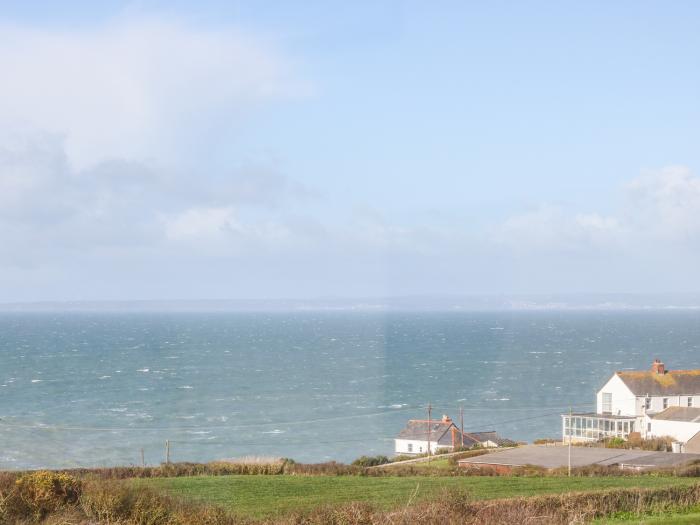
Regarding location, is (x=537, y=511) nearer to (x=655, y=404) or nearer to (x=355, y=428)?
(x=655, y=404)

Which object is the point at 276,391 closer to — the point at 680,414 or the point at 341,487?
the point at 680,414

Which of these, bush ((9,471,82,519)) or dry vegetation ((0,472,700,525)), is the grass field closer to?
dry vegetation ((0,472,700,525))

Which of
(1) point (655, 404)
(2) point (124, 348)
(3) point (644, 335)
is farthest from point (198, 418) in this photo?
(3) point (644, 335)

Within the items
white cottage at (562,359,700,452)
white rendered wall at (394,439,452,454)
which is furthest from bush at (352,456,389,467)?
Answer: white cottage at (562,359,700,452)

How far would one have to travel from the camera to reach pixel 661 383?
46688 mm

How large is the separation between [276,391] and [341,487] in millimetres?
63503

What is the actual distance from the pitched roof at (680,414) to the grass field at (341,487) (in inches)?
815

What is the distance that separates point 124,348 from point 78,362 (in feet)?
73.0

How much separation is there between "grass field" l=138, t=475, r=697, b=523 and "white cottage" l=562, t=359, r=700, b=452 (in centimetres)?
2371

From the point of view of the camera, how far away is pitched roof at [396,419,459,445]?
47.4 m

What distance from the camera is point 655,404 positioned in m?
45.8

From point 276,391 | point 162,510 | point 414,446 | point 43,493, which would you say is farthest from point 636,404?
point 276,391

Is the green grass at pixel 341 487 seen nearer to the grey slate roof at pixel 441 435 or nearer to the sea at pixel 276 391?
the grey slate roof at pixel 441 435

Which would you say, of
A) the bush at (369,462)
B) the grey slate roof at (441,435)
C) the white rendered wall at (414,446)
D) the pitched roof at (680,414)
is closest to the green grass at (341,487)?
the bush at (369,462)
